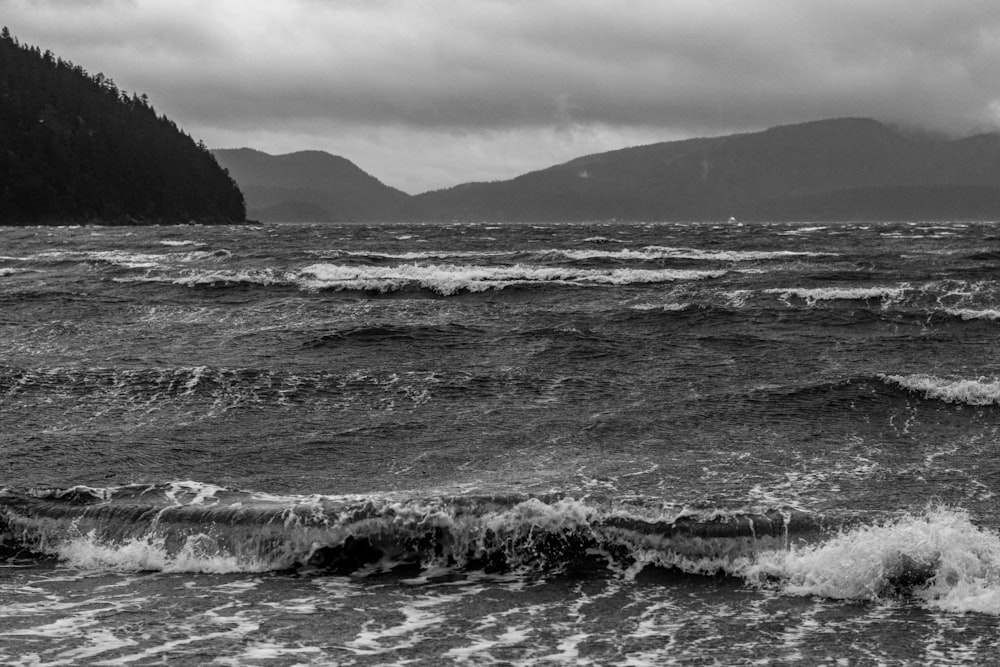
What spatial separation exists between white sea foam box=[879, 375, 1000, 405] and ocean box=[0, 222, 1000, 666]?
67 mm

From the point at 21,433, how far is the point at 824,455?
11.4 metres

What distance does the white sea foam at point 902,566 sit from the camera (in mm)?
8992

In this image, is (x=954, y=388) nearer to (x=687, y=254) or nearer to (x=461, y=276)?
(x=461, y=276)

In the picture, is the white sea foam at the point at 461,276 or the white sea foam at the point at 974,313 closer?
the white sea foam at the point at 974,313

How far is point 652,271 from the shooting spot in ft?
124

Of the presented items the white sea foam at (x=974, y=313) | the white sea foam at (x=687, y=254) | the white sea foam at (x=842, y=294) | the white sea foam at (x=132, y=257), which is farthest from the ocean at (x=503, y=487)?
the white sea foam at (x=687, y=254)

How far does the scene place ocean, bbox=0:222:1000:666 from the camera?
8.38 m

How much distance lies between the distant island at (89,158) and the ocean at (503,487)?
127501 millimetres

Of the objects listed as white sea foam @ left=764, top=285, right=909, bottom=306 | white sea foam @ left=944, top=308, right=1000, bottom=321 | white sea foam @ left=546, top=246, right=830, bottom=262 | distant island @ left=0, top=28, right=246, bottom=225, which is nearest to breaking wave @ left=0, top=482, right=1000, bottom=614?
white sea foam @ left=944, top=308, right=1000, bottom=321

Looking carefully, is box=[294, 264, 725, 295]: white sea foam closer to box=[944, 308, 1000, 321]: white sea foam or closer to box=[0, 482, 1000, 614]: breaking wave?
box=[944, 308, 1000, 321]: white sea foam

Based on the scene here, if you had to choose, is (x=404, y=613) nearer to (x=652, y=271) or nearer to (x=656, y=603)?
(x=656, y=603)

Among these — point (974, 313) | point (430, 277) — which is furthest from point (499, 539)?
point (430, 277)

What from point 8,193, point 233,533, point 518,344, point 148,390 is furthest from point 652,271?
point 8,193

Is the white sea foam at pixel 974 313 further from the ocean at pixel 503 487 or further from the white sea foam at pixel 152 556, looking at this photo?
the white sea foam at pixel 152 556
